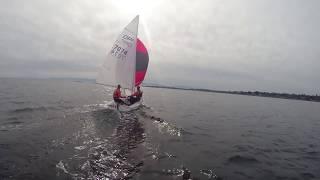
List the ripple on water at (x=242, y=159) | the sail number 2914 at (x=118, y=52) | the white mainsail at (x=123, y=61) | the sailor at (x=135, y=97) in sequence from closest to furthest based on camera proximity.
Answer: the ripple on water at (x=242, y=159)
the white mainsail at (x=123, y=61)
the sail number 2914 at (x=118, y=52)
the sailor at (x=135, y=97)

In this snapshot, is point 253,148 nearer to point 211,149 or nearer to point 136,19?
point 211,149

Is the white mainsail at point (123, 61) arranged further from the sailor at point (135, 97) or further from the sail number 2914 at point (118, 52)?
the sailor at point (135, 97)

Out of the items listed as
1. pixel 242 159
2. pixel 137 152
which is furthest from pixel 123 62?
pixel 242 159

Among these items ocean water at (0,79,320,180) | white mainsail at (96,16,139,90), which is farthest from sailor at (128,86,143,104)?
ocean water at (0,79,320,180)

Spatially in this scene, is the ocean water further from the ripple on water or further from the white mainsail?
the white mainsail

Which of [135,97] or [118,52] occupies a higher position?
[118,52]

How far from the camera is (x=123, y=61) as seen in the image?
2858cm

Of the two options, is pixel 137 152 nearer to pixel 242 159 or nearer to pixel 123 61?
pixel 242 159

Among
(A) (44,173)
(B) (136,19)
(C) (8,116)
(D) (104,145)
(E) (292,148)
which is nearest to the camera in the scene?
(A) (44,173)

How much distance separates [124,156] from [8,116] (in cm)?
1493

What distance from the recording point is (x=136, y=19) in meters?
28.1

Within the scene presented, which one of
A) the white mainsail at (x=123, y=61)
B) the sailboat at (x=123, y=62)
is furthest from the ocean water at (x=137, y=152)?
the white mainsail at (x=123, y=61)

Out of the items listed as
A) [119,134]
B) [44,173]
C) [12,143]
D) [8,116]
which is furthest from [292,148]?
[8,116]

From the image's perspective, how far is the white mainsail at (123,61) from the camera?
1117 inches
